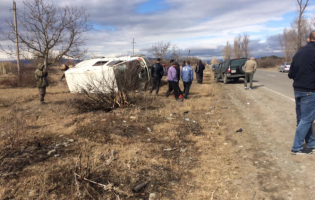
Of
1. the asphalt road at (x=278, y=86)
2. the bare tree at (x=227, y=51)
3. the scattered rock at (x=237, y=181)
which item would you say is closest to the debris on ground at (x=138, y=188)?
the scattered rock at (x=237, y=181)

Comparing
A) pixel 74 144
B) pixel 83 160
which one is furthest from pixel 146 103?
pixel 83 160

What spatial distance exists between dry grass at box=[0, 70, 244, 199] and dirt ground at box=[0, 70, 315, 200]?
0.01m

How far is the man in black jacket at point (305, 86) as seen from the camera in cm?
373

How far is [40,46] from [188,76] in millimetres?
9394

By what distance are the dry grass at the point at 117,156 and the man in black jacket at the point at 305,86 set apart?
1.31 m

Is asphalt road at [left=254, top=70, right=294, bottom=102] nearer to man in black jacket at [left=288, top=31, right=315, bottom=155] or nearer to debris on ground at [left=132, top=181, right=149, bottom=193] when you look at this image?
man in black jacket at [left=288, top=31, right=315, bottom=155]

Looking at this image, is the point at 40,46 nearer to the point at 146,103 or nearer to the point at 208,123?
the point at 146,103

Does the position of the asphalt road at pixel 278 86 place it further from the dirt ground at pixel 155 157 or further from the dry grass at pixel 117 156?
the dry grass at pixel 117 156

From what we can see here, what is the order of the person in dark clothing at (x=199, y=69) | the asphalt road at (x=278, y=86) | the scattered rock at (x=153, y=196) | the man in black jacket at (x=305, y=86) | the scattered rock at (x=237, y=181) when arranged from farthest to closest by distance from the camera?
the person in dark clothing at (x=199, y=69) → the asphalt road at (x=278, y=86) → the man in black jacket at (x=305, y=86) → the scattered rock at (x=237, y=181) → the scattered rock at (x=153, y=196)

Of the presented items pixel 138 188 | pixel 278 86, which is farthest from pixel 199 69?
pixel 138 188

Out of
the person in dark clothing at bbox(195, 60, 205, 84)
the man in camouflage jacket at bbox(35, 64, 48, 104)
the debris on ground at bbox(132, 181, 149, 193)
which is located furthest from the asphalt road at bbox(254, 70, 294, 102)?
the man in camouflage jacket at bbox(35, 64, 48, 104)

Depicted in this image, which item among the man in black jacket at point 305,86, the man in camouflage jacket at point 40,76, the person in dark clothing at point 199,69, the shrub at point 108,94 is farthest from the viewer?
the person in dark clothing at point 199,69

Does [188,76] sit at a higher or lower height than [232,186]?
higher

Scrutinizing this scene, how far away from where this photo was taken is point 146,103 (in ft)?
27.6
